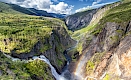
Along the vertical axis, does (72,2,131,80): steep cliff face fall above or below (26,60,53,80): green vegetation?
above

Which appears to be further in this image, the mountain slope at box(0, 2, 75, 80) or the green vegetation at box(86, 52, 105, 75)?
the green vegetation at box(86, 52, 105, 75)

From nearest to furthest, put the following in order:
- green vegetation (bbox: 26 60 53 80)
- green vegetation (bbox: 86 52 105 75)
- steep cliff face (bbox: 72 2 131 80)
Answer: steep cliff face (bbox: 72 2 131 80) < green vegetation (bbox: 26 60 53 80) < green vegetation (bbox: 86 52 105 75)

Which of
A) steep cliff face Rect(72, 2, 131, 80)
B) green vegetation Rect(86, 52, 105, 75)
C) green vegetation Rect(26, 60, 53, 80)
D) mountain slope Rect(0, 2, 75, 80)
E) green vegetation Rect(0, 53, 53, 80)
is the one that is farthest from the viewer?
green vegetation Rect(86, 52, 105, 75)

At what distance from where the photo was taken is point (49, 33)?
199375 millimetres

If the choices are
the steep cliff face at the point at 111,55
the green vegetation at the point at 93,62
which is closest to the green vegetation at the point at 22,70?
the steep cliff face at the point at 111,55

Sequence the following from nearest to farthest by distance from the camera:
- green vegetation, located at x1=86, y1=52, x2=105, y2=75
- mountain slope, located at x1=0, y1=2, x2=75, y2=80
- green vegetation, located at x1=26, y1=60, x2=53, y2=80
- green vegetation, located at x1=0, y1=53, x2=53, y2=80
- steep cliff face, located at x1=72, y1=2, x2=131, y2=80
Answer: green vegetation, located at x1=0, y1=53, x2=53, y2=80 < mountain slope, located at x1=0, y1=2, x2=75, y2=80 < steep cliff face, located at x1=72, y1=2, x2=131, y2=80 < green vegetation, located at x1=26, y1=60, x2=53, y2=80 < green vegetation, located at x1=86, y1=52, x2=105, y2=75

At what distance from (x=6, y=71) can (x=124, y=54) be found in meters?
67.9

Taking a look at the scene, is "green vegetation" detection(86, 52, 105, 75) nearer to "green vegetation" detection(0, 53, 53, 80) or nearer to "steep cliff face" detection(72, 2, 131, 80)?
"steep cliff face" detection(72, 2, 131, 80)

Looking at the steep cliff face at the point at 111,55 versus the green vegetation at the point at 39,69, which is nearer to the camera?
the steep cliff face at the point at 111,55

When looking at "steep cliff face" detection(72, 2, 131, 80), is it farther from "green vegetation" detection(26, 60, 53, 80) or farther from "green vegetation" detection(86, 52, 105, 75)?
"green vegetation" detection(26, 60, 53, 80)

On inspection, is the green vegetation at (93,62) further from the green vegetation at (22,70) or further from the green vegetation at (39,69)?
the green vegetation at (39,69)

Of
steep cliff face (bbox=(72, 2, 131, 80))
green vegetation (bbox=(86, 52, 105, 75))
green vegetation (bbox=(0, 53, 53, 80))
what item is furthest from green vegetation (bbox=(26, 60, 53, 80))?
green vegetation (bbox=(86, 52, 105, 75))

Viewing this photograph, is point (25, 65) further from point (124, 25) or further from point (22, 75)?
point (124, 25)

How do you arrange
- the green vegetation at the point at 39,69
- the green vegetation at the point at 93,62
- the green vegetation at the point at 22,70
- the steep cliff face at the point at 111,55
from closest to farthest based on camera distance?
1. the green vegetation at the point at 22,70
2. the steep cliff face at the point at 111,55
3. the green vegetation at the point at 39,69
4. the green vegetation at the point at 93,62
